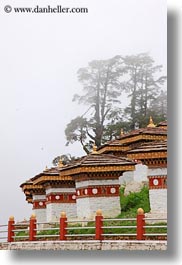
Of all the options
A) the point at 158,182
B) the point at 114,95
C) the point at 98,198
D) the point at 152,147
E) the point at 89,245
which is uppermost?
the point at 114,95

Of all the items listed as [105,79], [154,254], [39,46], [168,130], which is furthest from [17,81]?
[154,254]

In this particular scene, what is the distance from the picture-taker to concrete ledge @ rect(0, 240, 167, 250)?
841 centimetres

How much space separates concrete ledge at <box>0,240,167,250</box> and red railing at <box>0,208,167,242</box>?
0.08 meters

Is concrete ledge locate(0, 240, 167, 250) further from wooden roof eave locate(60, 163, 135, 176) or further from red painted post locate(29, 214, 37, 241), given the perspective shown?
wooden roof eave locate(60, 163, 135, 176)

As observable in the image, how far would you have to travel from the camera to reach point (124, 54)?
8.94 metres

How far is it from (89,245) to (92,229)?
0.36 m

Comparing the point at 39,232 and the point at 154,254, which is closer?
the point at 154,254

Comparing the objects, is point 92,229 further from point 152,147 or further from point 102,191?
point 152,147

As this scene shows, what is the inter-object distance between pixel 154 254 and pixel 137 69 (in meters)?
2.26

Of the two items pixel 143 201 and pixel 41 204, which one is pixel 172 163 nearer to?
pixel 143 201

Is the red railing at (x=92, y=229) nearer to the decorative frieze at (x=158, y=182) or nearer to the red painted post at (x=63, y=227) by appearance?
the red painted post at (x=63, y=227)

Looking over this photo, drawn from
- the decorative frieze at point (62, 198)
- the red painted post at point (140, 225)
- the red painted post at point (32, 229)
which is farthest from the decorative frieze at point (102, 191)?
the red painted post at point (140, 225)

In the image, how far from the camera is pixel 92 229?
358 inches

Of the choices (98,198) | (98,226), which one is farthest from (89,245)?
(98,198)
